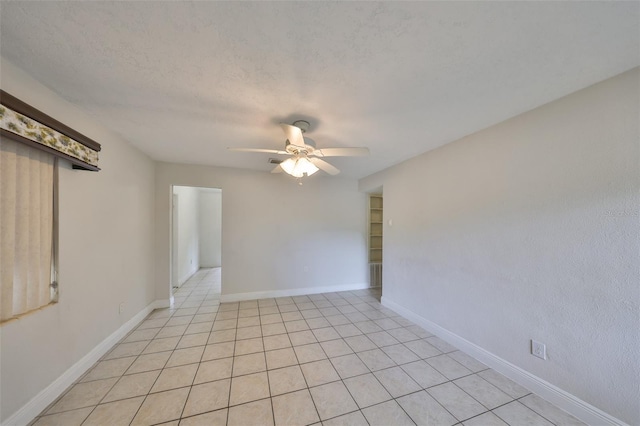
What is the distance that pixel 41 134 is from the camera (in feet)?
4.77

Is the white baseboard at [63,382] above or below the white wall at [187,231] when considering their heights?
below

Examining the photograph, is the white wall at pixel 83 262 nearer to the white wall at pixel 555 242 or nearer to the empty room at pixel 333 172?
the empty room at pixel 333 172

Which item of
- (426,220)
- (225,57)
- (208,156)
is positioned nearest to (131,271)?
(208,156)

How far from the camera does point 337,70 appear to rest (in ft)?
4.48

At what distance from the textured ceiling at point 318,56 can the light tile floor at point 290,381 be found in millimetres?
2355

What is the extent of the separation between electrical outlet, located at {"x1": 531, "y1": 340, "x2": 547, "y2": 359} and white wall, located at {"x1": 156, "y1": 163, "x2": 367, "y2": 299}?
299 centimetres

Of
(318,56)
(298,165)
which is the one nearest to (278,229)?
(298,165)

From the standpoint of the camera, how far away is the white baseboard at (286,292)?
12.4ft

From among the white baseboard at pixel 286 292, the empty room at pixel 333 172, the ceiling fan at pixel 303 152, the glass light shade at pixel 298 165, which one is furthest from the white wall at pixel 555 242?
the white baseboard at pixel 286 292

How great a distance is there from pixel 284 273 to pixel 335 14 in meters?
3.80

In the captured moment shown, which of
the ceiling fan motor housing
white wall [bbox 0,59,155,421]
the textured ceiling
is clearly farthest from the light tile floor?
the textured ceiling

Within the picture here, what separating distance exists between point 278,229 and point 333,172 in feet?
6.48

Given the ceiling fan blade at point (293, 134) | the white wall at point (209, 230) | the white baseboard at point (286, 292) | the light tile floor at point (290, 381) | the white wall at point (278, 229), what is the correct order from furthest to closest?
the white wall at point (209, 230)
the white baseboard at point (286, 292)
the white wall at point (278, 229)
the ceiling fan blade at point (293, 134)
the light tile floor at point (290, 381)

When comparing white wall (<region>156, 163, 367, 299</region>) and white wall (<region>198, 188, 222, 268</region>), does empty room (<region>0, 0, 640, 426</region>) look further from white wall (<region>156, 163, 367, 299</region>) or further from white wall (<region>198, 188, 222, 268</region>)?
white wall (<region>198, 188, 222, 268</region>)
